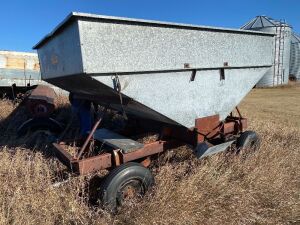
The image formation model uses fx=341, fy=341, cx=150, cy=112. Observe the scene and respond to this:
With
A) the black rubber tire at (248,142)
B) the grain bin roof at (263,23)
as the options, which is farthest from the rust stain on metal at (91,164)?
the grain bin roof at (263,23)

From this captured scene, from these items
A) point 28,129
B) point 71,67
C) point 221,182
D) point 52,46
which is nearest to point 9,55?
point 28,129

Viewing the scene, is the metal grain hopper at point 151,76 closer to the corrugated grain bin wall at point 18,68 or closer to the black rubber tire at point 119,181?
the black rubber tire at point 119,181

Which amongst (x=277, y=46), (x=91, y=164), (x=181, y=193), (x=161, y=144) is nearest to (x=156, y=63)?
(x=161, y=144)

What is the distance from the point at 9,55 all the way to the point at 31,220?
26.7ft

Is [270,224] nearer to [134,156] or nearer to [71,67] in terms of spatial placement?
[134,156]

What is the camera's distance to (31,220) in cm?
292

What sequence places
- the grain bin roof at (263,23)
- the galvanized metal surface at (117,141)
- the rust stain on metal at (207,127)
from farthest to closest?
the grain bin roof at (263,23) → the rust stain on metal at (207,127) → the galvanized metal surface at (117,141)

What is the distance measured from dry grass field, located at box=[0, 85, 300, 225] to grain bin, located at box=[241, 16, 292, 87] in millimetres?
21196

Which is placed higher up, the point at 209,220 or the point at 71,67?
the point at 71,67

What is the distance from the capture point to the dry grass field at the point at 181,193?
3062 mm

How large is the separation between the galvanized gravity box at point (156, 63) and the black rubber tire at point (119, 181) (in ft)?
2.18

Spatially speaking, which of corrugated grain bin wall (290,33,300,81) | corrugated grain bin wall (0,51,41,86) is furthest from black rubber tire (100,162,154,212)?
corrugated grain bin wall (290,33,300,81)

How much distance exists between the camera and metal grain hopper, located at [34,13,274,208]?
3102 millimetres

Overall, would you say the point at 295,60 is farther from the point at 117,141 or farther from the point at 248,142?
the point at 117,141
